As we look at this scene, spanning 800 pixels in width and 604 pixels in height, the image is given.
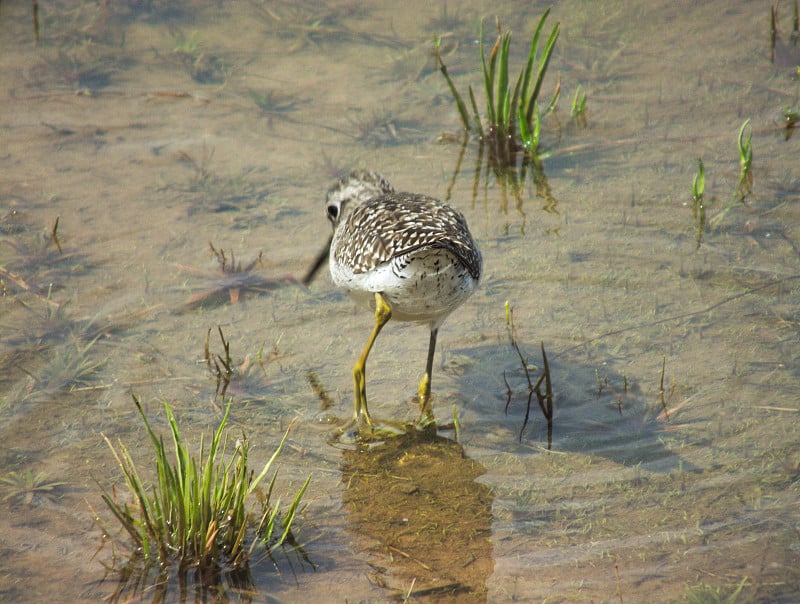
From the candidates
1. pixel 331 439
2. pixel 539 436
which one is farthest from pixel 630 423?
pixel 331 439

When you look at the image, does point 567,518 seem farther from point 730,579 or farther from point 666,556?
point 730,579

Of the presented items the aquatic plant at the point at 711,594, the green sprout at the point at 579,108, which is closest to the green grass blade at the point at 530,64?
the green sprout at the point at 579,108

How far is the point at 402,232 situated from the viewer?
4859mm

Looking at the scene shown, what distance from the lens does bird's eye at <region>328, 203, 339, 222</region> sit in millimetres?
6352

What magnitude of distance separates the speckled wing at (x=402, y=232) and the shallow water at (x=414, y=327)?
0.82 m

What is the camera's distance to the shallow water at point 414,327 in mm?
4270

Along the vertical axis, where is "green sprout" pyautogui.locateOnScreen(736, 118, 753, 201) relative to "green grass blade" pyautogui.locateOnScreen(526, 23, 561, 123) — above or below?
below

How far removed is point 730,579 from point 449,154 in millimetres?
4682

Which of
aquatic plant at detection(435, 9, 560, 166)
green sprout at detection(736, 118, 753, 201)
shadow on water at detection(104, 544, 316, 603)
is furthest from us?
aquatic plant at detection(435, 9, 560, 166)

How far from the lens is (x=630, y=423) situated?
507 cm

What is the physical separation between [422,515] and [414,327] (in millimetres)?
1946

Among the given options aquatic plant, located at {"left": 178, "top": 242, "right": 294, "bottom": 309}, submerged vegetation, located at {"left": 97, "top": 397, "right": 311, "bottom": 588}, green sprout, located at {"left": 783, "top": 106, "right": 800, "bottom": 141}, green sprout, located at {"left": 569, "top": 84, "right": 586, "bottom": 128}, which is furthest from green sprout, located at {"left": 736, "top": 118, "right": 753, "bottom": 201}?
submerged vegetation, located at {"left": 97, "top": 397, "right": 311, "bottom": 588}

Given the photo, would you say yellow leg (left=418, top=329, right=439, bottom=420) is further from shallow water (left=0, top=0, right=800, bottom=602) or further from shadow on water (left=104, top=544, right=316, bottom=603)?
shadow on water (left=104, top=544, right=316, bottom=603)

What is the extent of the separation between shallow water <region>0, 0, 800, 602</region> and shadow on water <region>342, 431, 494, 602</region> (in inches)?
0.7
